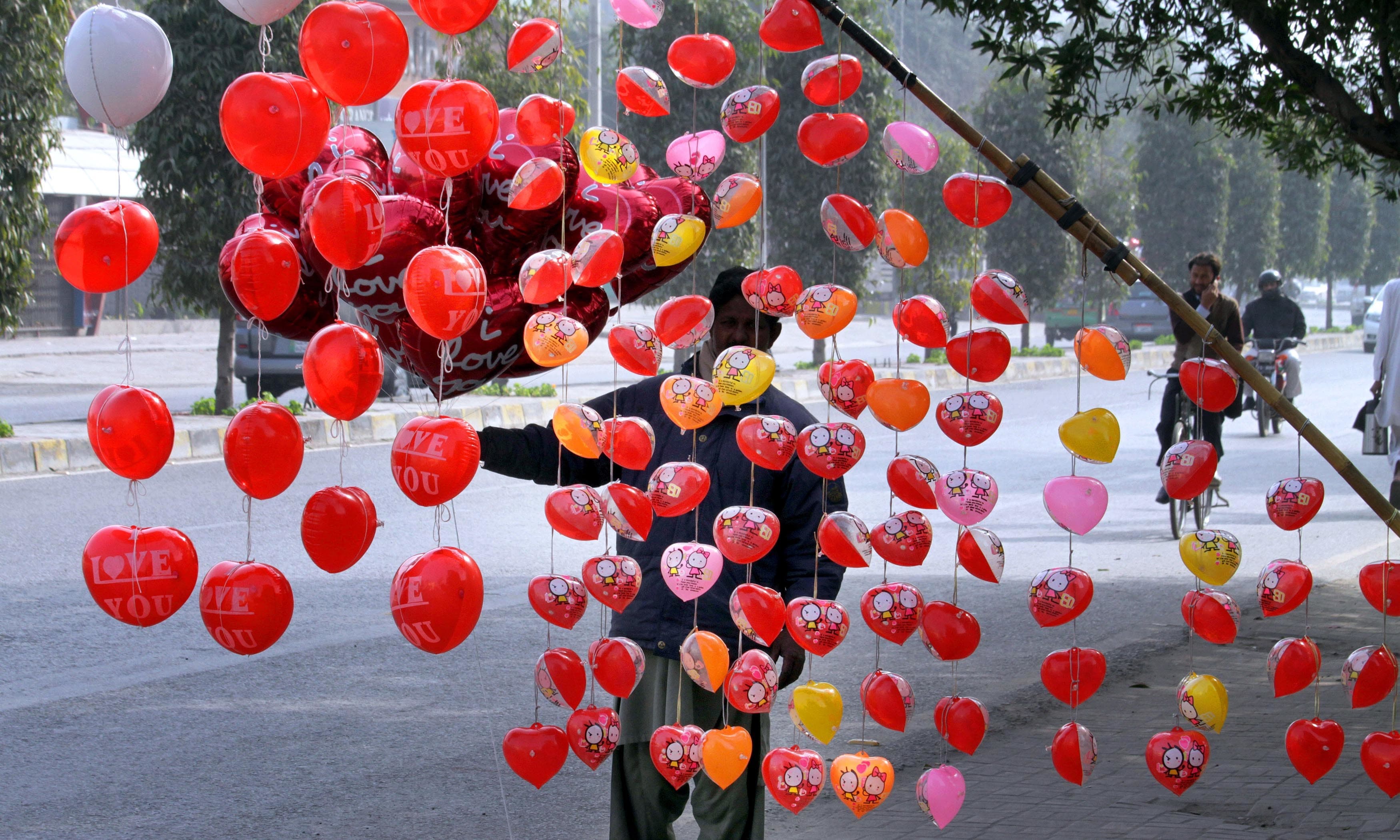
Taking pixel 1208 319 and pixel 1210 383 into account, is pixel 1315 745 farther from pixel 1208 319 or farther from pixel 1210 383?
pixel 1208 319

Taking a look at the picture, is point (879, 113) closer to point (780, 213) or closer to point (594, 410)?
point (780, 213)

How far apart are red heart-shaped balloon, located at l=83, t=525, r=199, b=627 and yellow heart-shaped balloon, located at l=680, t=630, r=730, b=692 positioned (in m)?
0.85

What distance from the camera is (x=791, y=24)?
2383 millimetres

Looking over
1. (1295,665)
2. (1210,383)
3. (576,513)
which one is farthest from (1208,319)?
(576,513)

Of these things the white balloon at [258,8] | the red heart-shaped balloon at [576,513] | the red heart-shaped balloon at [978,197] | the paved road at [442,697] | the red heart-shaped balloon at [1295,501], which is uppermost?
the white balloon at [258,8]

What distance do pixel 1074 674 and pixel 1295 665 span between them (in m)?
0.42

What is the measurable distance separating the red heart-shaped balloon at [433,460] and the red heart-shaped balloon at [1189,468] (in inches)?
48.8

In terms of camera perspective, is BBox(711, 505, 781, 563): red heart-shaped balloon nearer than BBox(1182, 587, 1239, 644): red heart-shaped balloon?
Yes

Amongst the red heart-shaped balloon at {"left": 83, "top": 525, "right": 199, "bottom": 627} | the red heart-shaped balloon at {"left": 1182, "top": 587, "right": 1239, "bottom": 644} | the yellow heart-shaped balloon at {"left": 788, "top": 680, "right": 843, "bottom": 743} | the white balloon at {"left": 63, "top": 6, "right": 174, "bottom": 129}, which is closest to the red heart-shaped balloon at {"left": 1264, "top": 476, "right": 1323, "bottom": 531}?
the red heart-shaped balloon at {"left": 1182, "top": 587, "right": 1239, "bottom": 644}

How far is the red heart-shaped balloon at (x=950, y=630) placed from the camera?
2.40 m

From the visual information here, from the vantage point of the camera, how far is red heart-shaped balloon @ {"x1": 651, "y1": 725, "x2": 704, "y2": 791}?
7.81 feet

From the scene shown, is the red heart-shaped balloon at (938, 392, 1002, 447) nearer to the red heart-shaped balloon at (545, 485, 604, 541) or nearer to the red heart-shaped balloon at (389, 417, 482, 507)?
the red heart-shaped balloon at (545, 485, 604, 541)

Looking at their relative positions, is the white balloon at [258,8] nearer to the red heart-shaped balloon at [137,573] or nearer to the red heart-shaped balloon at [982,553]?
the red heart-shaped balloon at [137,573]

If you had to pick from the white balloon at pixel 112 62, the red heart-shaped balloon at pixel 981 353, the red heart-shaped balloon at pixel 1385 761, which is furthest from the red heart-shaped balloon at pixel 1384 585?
the white balloon at pixel 112 62
